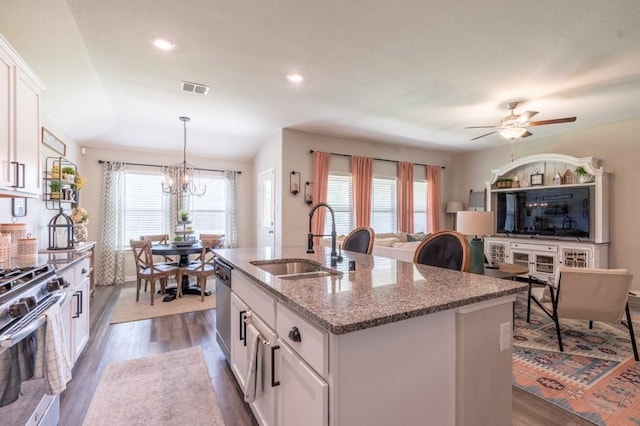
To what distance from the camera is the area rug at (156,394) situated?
1.95 m

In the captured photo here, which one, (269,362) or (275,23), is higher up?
(275,23)

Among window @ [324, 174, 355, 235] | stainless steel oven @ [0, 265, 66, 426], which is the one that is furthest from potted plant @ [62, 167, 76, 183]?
window @ [324, 174, 355, 235]

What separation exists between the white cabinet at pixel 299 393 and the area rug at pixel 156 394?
863 millimetres

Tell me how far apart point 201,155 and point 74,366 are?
178 inches

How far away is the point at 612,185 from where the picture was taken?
4.90 m

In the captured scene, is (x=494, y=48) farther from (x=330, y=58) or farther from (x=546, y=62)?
(x=330, y=58)

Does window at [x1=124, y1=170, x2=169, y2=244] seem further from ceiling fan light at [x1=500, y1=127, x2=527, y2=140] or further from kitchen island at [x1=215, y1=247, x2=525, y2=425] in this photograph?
ceiling fan light at [x1=500, y1=127, x2=527, y2=140]

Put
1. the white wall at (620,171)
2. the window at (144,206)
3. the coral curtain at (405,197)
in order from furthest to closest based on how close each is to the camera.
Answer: the coral curtain at (405,197) → the window at (144,206) → the white wall at (620,171)

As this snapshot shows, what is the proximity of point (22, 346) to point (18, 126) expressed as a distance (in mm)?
1620

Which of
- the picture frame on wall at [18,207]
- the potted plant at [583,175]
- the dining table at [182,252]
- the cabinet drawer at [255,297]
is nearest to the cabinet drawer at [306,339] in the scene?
the cabinet drawer at [255,297]

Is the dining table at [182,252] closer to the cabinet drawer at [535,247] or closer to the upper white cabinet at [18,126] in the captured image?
the upper white cabinet at [18,126]

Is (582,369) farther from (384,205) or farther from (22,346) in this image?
(384,205)

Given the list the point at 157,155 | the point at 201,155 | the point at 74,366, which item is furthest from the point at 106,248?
the point at 74,366

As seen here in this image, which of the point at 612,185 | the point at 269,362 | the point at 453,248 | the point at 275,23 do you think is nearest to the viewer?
the point at 269,362
